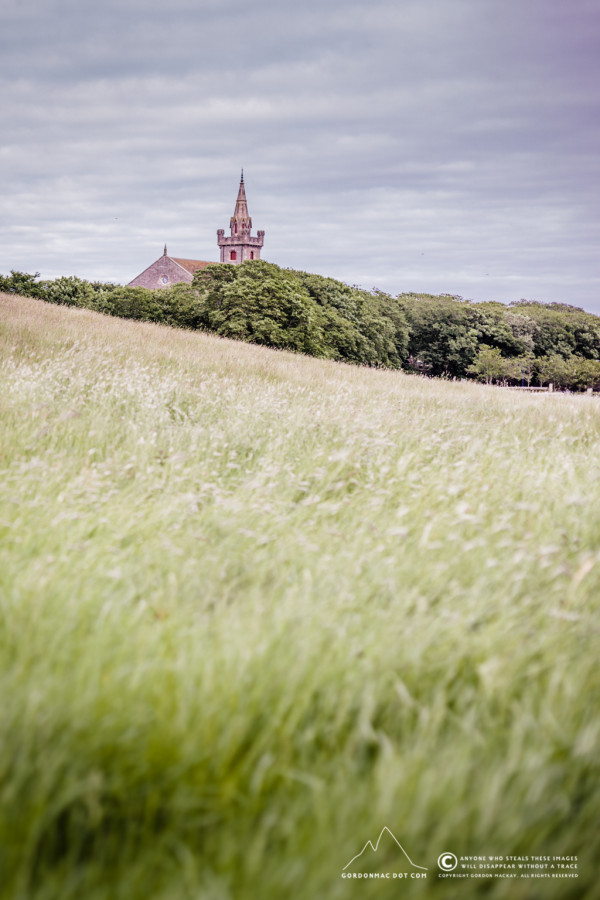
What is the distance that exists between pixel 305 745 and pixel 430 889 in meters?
0.42

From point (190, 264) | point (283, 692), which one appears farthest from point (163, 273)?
point (283, 692)

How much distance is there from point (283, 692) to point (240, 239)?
111m

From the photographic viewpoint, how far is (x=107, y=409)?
543cm

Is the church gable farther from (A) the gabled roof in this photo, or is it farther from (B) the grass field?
(B) the grass field

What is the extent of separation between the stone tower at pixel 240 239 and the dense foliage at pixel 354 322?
125ft

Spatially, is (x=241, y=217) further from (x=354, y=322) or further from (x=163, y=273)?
(x=354, y=322)

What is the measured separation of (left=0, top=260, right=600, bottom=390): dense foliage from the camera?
30.4 m

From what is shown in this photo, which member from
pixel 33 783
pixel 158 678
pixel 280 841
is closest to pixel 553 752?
pixel 280 841

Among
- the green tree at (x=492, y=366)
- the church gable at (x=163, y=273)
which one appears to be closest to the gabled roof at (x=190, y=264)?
the church gable at (x=163, y=273)

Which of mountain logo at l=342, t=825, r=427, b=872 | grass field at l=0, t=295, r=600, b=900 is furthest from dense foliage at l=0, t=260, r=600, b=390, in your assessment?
mountain logo at l=342, t=825, r=427, b=872

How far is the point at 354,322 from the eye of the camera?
146 feet

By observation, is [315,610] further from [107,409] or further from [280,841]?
[107,409]

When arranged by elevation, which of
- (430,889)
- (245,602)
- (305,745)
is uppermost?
(245,602)

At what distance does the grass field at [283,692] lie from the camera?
4.01ft
